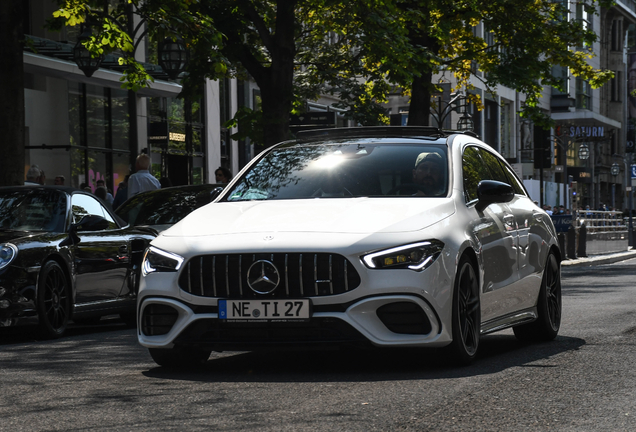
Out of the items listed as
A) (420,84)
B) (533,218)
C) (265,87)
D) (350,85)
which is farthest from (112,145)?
(533,218)

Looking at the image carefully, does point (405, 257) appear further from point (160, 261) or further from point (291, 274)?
point (160, 261)

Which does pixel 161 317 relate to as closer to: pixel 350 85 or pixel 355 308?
pixel 355 308

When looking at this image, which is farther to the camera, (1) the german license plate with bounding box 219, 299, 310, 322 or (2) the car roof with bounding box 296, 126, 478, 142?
(2) the car roof with bounding box 296, 126, 478, 142

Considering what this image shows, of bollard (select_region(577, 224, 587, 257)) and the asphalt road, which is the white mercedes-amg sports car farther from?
bollard (select_region(577, 224, 587, 257))

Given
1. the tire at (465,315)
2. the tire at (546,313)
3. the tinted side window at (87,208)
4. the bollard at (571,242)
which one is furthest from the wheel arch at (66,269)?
the bollard at (571,242)

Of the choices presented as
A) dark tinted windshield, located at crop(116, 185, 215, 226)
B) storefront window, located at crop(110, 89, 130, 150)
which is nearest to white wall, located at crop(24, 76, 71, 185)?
storefront window, located at crop(110, 89, 130, 150)

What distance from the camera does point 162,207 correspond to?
13.7m

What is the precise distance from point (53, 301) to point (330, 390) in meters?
4.70

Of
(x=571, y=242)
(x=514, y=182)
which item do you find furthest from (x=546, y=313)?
(x=571, y=242)

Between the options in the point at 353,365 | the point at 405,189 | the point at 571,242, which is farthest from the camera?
the point at 571,242

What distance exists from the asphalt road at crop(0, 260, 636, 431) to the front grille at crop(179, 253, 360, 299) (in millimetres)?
524

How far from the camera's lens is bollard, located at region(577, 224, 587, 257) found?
115 ft

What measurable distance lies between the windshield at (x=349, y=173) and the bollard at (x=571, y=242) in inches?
1011

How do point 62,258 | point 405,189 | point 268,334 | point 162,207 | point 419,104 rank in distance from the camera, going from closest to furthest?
1. point 268,334
2. point 405,189
3. point 62,258
4. point 162,207
5. point 419,104
